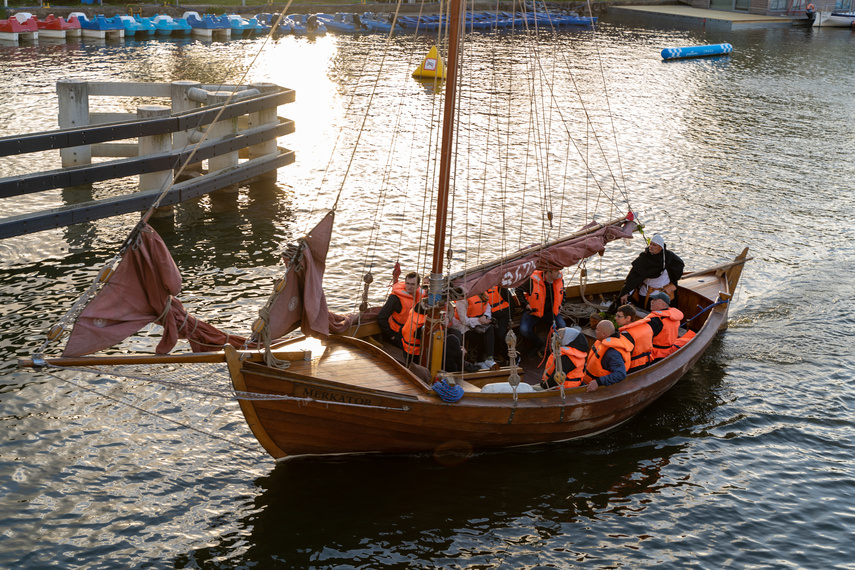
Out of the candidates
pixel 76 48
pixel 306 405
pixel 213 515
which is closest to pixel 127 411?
pixel 213 515

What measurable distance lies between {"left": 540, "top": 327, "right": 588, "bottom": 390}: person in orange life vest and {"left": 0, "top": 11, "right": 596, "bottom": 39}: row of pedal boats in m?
26.7

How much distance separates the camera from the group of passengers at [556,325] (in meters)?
12.6

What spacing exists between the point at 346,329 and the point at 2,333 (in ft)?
21.7

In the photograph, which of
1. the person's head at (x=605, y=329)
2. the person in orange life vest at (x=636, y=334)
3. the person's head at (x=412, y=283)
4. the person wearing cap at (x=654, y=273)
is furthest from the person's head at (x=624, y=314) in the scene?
the person's head at (x=412, y=283)

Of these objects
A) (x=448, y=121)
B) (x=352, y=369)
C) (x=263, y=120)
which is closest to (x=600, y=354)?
(x=352, y=369)

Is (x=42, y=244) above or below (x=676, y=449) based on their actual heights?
above

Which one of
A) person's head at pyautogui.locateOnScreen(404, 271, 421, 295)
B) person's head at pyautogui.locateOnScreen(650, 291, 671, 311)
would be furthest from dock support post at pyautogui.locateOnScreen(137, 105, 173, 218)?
person's head at pyautogui.locateOnScreen(650, 291, 671, 311)

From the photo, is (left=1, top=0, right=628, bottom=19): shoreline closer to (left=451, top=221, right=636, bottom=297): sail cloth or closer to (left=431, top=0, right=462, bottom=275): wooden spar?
(left=451, top=221, right=636, bottom=297): sail cloth

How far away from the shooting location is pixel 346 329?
12.8 m

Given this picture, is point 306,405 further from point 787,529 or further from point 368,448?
point 787,529

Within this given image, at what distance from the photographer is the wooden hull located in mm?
10633

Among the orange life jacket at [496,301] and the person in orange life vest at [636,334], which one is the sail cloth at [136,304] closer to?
the orange life jacket at [496,301]

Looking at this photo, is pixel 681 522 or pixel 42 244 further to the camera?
pixel 42 244

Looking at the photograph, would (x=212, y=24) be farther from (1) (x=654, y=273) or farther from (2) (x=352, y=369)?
(2) (x=352, y=369)
